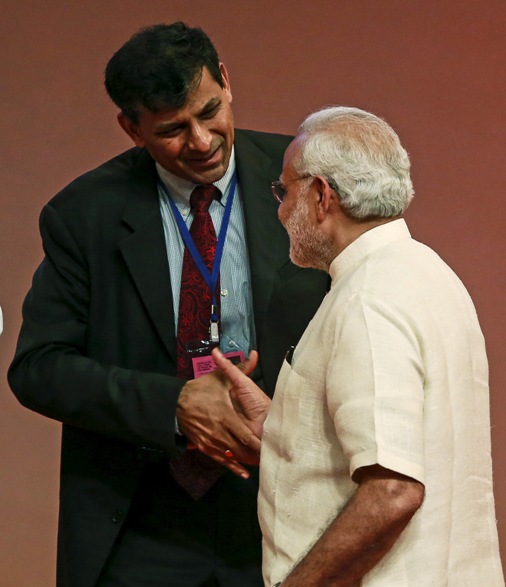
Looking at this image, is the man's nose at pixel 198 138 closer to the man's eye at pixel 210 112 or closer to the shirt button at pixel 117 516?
the man's eye at pixel 210 112

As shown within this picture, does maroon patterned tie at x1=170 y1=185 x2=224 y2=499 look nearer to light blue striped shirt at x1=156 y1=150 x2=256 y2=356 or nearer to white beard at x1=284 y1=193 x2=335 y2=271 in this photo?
light blue striped shirt at x1=156 y1=150 x2=256 y2=356

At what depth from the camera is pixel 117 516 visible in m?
2.42

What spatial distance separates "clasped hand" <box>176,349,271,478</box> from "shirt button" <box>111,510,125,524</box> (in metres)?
0.26

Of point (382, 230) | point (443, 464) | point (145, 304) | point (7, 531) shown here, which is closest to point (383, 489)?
point (443, 464)

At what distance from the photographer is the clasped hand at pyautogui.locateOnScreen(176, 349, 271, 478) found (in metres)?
2.21

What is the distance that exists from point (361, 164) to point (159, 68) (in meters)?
0.67

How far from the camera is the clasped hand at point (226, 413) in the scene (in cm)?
221

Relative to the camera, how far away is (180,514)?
7.96ft

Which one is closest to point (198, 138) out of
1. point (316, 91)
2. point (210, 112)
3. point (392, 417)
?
point (210, 112)

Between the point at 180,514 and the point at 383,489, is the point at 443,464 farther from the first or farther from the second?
the point at 180,514

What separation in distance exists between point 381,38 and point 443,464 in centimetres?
220

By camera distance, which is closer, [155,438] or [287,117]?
[155,438]

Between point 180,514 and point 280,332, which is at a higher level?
point 280,332

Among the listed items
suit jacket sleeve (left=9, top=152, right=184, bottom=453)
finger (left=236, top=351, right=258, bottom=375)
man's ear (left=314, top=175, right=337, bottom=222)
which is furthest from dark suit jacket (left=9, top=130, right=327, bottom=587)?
man's ear (left=314, top=175, right=337, bottom=222)
